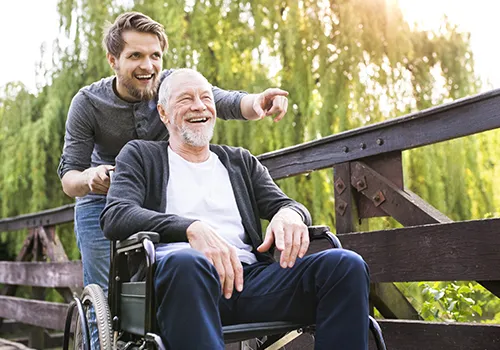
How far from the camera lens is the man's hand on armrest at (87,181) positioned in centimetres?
196

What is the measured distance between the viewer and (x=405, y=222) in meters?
2.34

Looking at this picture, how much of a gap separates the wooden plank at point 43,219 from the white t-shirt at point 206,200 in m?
2.52

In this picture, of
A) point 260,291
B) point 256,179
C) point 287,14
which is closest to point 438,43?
point 287,14

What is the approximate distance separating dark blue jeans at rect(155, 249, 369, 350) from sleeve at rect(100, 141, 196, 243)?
0.45ft

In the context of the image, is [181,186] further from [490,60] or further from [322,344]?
[490,60]

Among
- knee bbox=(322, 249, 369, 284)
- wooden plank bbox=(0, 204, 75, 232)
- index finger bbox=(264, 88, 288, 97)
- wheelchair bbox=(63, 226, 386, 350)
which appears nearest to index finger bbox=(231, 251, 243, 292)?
wheelchair bbox=(63, 226, 386, 350)

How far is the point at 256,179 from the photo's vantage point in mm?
2035

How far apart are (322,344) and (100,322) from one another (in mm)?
600

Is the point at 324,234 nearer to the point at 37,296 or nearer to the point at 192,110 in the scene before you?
the point at 192,110

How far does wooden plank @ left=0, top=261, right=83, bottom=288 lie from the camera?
174 inches

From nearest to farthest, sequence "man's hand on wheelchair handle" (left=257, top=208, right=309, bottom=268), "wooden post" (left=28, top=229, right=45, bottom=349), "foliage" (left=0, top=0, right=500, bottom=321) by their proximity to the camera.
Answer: "man's hand on wheelchair handle" (left=257, top=208, right=309, bottom=268) → "foliage" (left=0, top=0, right=500, bottom=321) → "wooden post" (left=28, top=229, right=45, bottom=349)

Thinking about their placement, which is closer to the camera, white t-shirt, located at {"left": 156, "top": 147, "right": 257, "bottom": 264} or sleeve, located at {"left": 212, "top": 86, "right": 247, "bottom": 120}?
white t-shirt, located at {"left": 156, "top": 147, "right": 257, "bottom": 264}

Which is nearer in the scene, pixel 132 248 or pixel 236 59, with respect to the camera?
pixel 132 248

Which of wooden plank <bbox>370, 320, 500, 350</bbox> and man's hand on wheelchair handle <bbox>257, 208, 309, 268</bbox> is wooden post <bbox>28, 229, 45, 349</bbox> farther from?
man's hand on wheelchair handle <bbox>257, 208, 309, 268</bbox>
